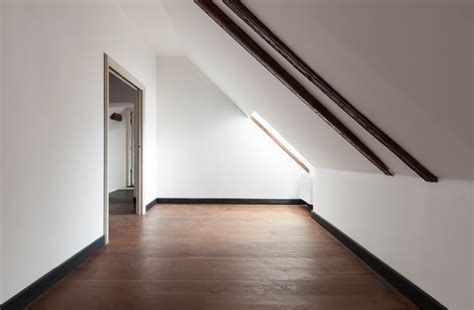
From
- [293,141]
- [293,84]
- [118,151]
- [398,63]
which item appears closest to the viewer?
[398,63]

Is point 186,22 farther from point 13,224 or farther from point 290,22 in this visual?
point 13,224

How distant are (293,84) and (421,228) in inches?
48.2

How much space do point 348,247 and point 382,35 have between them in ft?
6.78

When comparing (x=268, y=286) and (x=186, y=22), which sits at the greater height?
(x=186, y=22)

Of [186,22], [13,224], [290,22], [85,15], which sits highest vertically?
[186,22]

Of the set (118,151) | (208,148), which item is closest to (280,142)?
(208,148)

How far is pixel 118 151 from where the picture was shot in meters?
6.61

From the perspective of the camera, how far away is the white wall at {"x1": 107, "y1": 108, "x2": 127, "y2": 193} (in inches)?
256

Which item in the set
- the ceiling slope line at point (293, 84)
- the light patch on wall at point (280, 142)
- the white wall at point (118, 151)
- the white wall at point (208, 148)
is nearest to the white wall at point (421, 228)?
the ceiling slope line at point (293, 84)

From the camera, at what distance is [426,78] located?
916mm

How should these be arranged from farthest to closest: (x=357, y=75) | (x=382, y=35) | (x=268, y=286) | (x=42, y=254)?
(x=268, y=286) < (x=42, y=254) < (x=357, y=75) < (x=382, y=35)

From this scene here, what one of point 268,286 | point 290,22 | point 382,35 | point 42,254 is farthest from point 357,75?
point 42,254

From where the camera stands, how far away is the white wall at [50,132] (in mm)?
1390

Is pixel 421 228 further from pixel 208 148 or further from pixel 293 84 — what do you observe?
pixel 208 148
